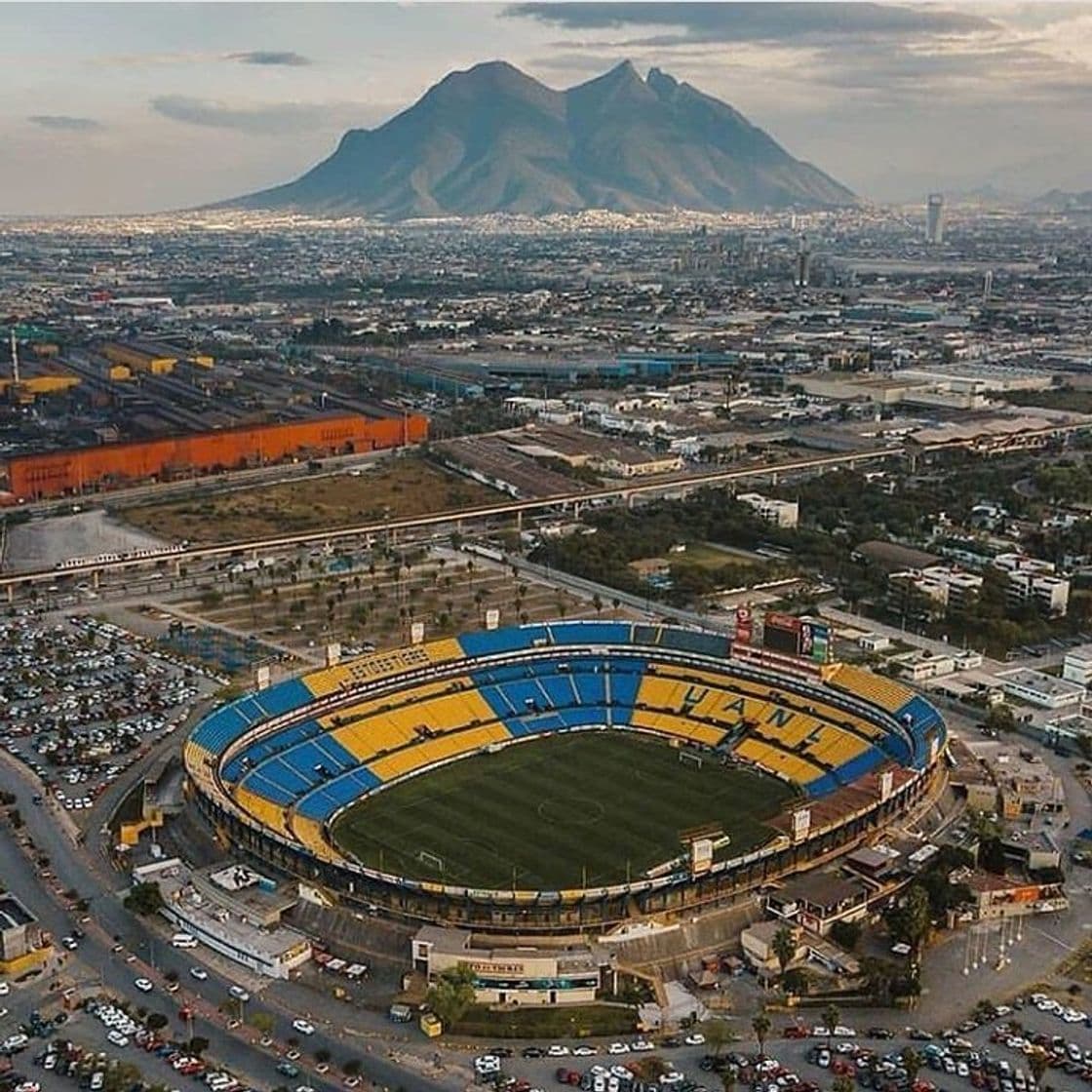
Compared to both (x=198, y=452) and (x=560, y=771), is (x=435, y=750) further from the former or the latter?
(x=198, y=452)

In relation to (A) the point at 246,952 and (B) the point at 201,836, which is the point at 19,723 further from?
(A) the point at 246,952

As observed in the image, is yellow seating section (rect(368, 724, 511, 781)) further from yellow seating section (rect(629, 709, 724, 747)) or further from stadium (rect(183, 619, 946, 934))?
yellow seating section (rect(629, 709, 724, 747))

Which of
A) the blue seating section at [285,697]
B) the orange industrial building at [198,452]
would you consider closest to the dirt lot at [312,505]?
the orange industrial building at [198,452]

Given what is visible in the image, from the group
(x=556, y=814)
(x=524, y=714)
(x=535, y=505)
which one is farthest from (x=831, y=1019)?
(x=535, y=505)

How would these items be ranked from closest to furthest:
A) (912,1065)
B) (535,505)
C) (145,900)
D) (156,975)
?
(912,1065)
(156,975)
(145,900)
(535,505)

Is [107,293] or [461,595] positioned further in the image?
[107,293]

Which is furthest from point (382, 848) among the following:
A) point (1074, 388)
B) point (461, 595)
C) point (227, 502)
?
point (1074, 388)

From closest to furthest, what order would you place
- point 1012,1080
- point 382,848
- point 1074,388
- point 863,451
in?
point 1012,1080 → point 382,848 → point 863,451 → point 1074,388
